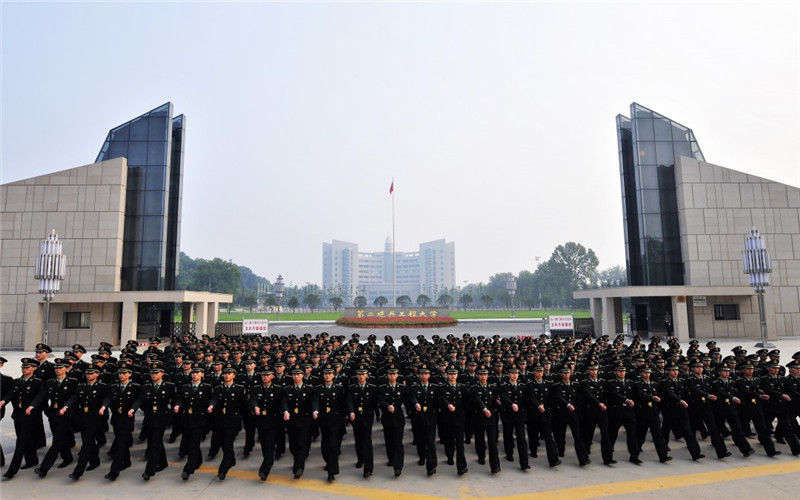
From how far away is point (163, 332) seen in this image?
32.1 meters

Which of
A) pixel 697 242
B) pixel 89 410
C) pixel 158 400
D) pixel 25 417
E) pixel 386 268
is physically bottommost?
pixel 25 417

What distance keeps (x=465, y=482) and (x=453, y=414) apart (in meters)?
1.01

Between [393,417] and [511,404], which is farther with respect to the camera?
[511,404]

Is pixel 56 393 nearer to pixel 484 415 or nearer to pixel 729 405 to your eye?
pixel 484 415

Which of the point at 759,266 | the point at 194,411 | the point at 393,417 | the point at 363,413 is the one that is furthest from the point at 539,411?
the point at 759,266

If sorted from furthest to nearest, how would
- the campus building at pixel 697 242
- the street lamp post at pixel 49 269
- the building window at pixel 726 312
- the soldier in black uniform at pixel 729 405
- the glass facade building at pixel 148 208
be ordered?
the glass facade building at pixel 148 208 → the building window at pixel 726 312 → the campus building at pixel 697 242 → the street lamp post at pixel 49 269 → the soldier in black uniform at pixel 729 405

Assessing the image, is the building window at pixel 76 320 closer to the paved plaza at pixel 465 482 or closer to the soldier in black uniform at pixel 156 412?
the paved plaza at pixel 465 482

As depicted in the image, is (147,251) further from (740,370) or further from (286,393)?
(740,370)

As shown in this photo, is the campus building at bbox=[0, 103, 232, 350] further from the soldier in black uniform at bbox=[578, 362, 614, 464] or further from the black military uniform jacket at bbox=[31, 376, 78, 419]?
the soldier in black uniform at bbox=[578, 362, 614, 464]

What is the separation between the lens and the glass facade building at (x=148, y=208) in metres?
31.1

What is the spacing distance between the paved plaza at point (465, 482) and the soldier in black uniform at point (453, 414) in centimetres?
31

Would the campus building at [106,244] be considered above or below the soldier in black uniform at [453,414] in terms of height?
above

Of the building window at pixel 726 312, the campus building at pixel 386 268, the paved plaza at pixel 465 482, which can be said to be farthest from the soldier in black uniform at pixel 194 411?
the campus building at pixel 386 268

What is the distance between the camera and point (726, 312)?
2961 cm
